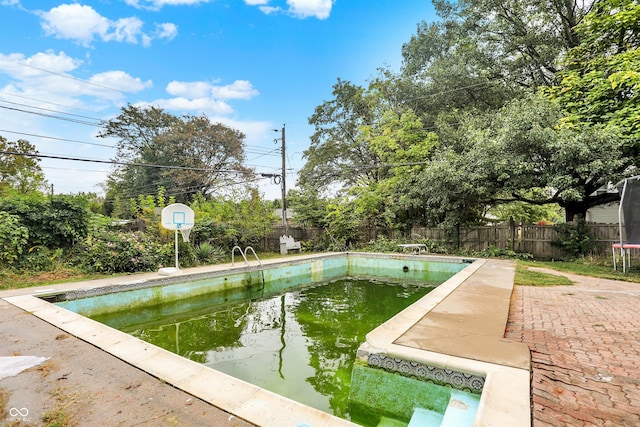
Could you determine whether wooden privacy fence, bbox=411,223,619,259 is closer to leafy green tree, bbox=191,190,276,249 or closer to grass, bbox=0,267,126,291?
leafy green tree, bbox=191,190,276,249

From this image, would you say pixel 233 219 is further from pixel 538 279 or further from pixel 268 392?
pixel 268 392

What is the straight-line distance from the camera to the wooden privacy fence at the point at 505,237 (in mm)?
9297

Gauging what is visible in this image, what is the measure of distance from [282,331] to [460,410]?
315 centimetres

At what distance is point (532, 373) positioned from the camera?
2.21 metres

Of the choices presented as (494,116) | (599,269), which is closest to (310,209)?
(494,116)

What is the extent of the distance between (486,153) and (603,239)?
436 centimetres

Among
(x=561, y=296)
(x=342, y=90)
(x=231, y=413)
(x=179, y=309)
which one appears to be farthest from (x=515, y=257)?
(x=342, y=90)

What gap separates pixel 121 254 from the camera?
23.2 feet

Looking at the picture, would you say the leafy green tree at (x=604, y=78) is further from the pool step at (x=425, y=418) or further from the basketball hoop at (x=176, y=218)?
the basketball hoop at (x=176, y=218)

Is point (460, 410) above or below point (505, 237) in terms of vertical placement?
below

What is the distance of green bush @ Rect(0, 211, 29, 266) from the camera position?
6.07 m

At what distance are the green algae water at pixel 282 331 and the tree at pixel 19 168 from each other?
16.6 m

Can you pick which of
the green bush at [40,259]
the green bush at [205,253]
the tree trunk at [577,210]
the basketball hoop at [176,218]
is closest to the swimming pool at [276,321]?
the basketball hoop at [176,218]

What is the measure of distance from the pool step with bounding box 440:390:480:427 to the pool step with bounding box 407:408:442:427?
153 mm
